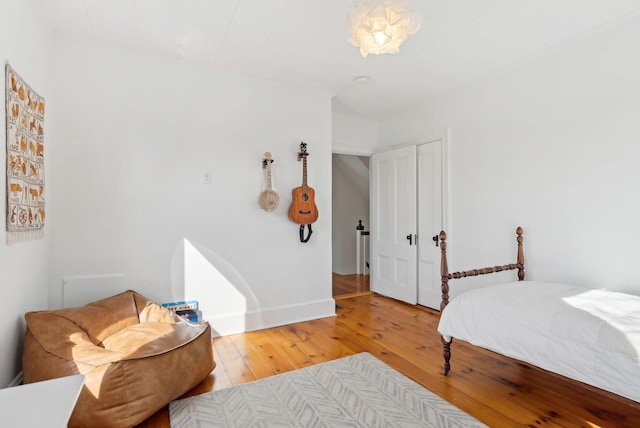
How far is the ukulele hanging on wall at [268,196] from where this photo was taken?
3.14 meters

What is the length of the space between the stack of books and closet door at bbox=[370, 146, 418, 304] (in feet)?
8.21

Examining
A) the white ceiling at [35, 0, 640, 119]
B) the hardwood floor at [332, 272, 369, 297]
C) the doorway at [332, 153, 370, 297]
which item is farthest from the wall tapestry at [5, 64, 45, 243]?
the doorway at [332, 153, 370, 297]

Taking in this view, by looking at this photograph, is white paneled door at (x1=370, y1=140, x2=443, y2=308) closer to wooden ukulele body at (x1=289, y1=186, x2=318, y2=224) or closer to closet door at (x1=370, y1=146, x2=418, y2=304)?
closet door at (x1=370, y1=146, x2=418, y2=304)

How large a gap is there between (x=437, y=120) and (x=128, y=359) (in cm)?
364

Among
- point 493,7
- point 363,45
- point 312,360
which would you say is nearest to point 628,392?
point 312,360

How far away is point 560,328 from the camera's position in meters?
1.68

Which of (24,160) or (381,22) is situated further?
(24,160)

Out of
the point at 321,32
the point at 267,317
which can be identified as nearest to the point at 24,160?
the point at 321,32

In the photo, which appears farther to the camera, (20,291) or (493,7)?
(493,7)

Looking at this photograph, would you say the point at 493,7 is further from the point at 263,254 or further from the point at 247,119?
the point at 263,254

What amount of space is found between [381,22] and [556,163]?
2.13 m

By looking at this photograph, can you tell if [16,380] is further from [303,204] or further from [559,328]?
[559,328]

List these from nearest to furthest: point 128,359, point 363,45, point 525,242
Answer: point 363,45 < point 128,359 < point 525,242

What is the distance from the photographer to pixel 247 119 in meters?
3.13
